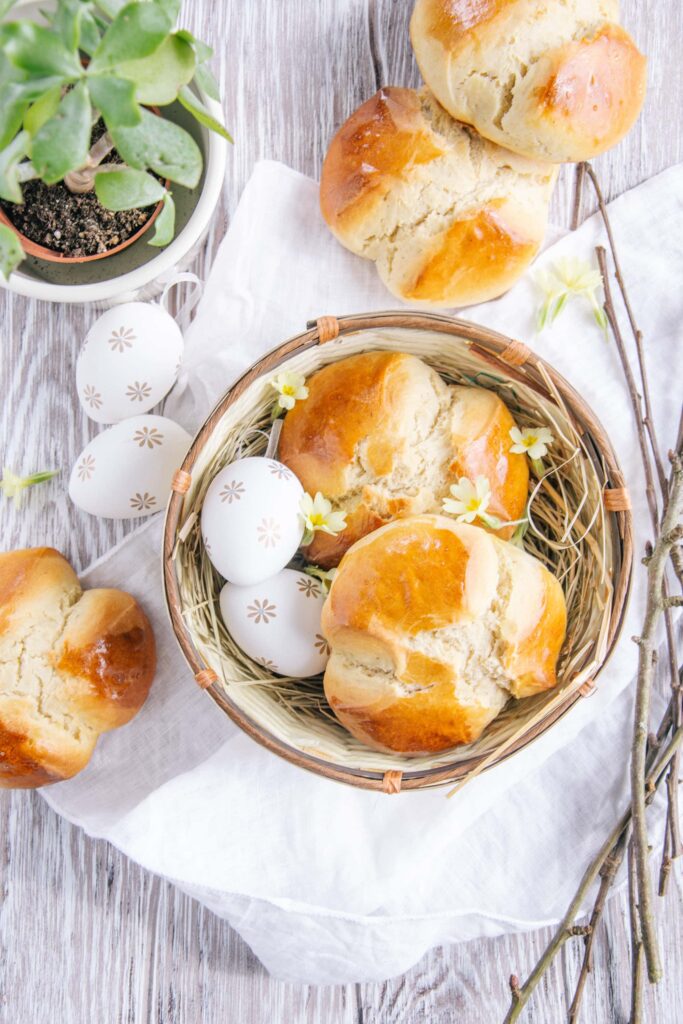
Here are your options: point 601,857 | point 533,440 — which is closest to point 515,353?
point 533,440

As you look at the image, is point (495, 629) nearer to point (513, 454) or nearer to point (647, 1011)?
point (513, 454)

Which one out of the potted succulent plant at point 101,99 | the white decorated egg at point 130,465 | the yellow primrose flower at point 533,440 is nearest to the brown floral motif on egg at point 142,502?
the white decorated egg at point 130,465

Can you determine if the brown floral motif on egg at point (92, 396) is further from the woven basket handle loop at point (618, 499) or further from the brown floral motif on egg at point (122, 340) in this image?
the woven basket handle loop at point (618, 499)

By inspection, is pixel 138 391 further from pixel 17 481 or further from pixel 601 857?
pixel 601 857

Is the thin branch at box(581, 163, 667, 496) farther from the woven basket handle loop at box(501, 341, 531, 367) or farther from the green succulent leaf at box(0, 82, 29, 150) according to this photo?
the green succulent leaf at box(0, 82, 29, 150)

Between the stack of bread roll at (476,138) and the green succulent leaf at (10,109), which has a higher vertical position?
the stack of bread roll at (476,138)

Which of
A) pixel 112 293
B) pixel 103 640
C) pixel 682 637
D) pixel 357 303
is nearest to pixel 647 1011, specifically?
pixel 682 637

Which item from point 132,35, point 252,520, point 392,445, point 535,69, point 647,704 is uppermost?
point 535,69
